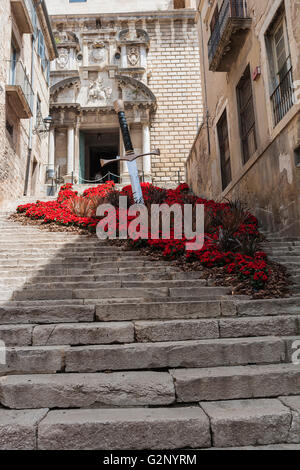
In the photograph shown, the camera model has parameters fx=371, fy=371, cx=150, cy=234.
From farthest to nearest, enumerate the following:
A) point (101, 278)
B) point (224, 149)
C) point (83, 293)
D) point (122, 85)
Answer: point (122, 85), point (224, 149), point (101, 278), point (83, 293)

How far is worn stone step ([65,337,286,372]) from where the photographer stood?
3314mm

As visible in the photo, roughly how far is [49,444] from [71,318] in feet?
5.80

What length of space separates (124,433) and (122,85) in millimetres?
20445

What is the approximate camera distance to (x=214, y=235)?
6.64 meters

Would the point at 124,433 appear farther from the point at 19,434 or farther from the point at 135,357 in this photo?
the point at 135,357

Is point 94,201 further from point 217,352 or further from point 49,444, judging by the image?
point 49,444

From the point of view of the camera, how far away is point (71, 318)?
4176mm

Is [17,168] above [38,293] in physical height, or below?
above

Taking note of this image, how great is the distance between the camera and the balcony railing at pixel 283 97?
7.22m

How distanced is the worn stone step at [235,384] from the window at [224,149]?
8793 millimetres

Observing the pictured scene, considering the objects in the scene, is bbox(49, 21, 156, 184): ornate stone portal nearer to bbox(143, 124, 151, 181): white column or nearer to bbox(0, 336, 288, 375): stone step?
bbox(143, 124, 151, 181): white column

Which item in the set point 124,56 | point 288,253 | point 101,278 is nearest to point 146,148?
point 124,56

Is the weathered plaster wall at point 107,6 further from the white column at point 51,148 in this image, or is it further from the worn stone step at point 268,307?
the worn stone step at point 268,307

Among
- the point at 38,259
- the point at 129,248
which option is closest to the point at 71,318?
the point at 38,259
